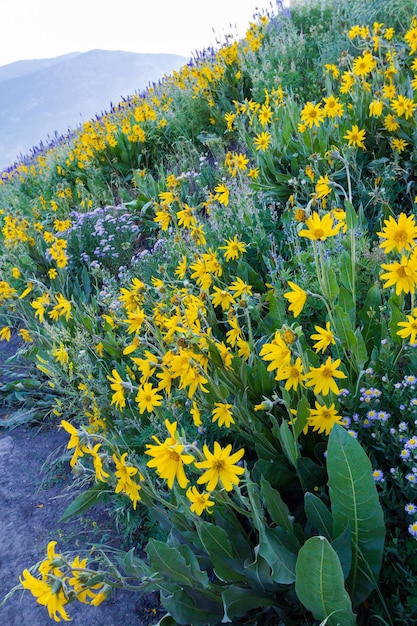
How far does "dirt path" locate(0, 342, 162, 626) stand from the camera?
1896mm

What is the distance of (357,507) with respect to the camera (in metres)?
1.34

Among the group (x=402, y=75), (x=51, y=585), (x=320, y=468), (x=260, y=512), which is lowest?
(x=320, y=468)

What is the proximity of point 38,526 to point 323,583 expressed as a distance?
1.69 meters

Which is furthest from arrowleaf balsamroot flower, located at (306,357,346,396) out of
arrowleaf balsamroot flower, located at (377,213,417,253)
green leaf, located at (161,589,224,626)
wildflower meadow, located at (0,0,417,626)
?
green leaf, located at (161,589,224,626)

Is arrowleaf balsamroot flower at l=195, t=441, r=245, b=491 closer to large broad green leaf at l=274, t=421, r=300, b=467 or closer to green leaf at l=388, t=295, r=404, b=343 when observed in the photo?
large broad green leaf at l=274, t=421, r=300, b=467

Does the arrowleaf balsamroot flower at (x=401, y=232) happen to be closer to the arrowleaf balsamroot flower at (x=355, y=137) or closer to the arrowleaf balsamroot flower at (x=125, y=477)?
the arrowleaf balsamroot flower at (x=125, y=477)

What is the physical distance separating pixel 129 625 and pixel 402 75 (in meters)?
3.72

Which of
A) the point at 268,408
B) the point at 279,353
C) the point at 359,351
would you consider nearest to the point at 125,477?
the point at 268,408

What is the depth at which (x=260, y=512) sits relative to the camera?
4.66ft

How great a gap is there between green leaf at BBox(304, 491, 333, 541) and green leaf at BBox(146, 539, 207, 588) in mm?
362

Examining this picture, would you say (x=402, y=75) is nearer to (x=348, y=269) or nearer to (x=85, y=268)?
(x=348, y=269)

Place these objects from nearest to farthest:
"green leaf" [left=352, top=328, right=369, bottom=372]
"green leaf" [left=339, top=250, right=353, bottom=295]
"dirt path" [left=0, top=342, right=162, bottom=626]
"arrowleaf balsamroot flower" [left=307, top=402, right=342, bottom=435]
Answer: "arrowleaf balsamroot flower" [left=307, top=402, right=342, bottom=435]
"green leaf" [left=352, top=328, right=369, bottom=372]
"dirt path" [left=0, top=342, right=162, bottom=626]
"green leaf" [left=339, top=250, right=353, bottom=295]

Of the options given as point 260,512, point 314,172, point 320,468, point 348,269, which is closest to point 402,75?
point 314,172

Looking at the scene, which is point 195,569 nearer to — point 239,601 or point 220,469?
point 239,601
